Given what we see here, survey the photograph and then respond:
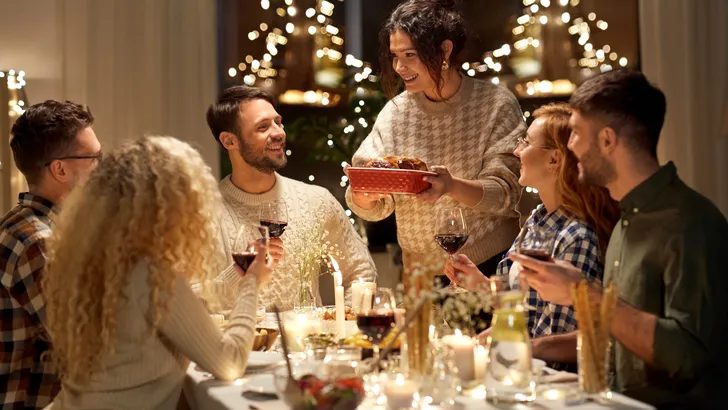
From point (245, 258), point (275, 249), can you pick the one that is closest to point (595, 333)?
point (245, 258)

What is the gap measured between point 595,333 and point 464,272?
98 cm

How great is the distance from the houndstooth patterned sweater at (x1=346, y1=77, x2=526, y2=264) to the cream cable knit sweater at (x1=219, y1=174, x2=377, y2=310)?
9.1 inches

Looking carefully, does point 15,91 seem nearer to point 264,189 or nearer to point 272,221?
point 264,189

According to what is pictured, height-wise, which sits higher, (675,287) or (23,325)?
(675,287)

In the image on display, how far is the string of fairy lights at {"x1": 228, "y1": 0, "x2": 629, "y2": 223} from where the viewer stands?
19.4 ft

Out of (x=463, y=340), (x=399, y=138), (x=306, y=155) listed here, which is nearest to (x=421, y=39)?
(x=399, y=138)

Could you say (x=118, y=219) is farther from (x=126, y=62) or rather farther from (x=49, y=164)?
(x=126, y=62)

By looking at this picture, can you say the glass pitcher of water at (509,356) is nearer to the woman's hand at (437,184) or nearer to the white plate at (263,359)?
the white plate at (263,359)

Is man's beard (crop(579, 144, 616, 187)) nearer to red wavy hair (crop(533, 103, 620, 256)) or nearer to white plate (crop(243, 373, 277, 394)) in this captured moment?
red wavy hair (crop(533, 103, 620, 256))

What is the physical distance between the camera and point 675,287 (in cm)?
212

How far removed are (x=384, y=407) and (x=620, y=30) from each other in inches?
176

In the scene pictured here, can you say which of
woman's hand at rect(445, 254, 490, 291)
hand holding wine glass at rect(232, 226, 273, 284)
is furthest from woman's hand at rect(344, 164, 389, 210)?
hand holding wine glass at rect(232, 226, 273, 284)

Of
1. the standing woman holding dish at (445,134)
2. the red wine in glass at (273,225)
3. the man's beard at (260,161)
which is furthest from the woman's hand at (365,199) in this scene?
the red wine in glass at (273,225)

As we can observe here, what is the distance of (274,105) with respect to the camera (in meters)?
4.10
